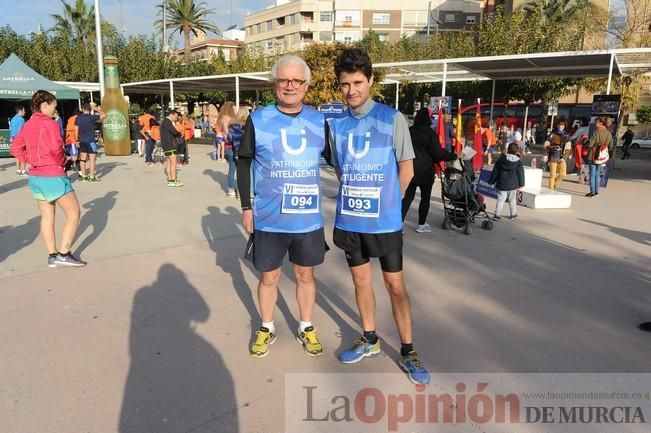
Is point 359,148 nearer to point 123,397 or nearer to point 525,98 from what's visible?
point 123,397

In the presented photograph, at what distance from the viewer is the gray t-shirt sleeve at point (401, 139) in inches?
116

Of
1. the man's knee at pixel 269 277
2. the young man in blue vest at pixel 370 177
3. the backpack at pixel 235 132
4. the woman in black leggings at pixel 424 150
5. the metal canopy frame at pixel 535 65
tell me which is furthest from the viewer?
the metal canopy frame at pixel 535 65

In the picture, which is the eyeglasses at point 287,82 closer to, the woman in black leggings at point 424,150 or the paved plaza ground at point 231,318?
the paved plaza ground at point 231,318

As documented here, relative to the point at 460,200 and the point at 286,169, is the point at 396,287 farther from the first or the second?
the point at 460,200

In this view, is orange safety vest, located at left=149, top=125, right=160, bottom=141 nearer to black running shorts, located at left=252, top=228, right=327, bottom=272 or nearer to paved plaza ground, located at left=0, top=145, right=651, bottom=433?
paved plaza ground, located at left=0, top=145, right=651, bottom=433

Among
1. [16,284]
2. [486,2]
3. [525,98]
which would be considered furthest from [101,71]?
[486,2]

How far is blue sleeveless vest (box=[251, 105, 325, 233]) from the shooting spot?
9.97ft

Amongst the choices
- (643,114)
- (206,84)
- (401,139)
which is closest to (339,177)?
(401,139)

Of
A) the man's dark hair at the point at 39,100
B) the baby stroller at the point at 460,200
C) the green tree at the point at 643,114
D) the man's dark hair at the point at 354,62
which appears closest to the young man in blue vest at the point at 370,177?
the man's dark hair at the point at 354,62

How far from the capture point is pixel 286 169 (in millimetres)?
3068

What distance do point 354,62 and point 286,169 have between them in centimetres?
78

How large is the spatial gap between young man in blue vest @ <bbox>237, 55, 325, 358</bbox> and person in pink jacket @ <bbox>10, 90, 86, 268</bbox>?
289 cm

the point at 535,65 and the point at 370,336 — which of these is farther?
the point at 535,65

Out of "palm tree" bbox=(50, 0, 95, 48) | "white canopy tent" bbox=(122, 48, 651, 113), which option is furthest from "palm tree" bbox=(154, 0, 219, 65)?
"white canopy tent" bbox=(122, 48, 651, 113)
